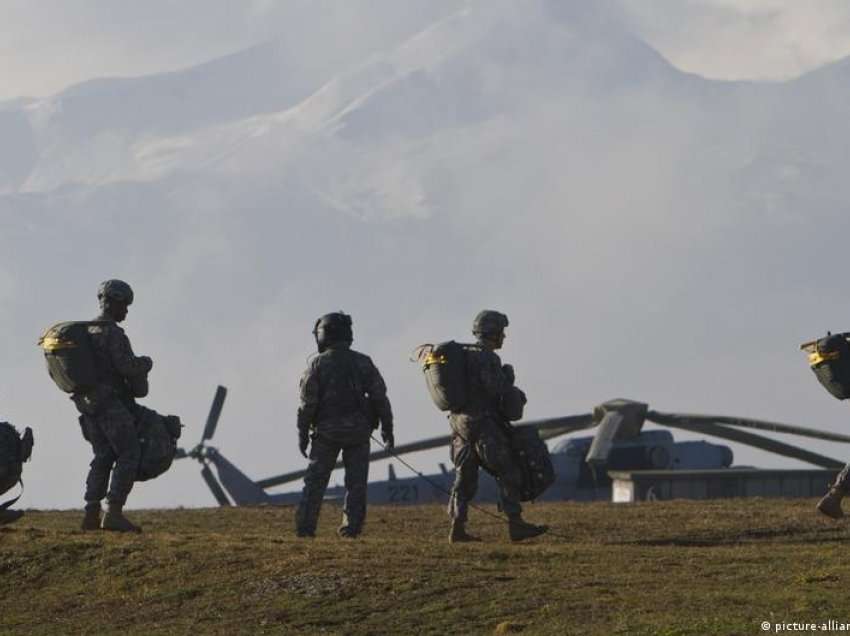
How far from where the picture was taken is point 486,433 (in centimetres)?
2052

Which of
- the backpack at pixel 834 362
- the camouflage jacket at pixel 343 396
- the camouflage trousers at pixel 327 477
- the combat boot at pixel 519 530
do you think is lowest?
the combat boot at pixel 519 530

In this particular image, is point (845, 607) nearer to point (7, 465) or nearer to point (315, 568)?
point (315, 568)

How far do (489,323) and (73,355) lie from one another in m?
3.86

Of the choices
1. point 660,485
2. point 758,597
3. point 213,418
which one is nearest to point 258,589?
point 758,597

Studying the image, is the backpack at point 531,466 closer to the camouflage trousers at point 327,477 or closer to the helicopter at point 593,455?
the camouflage trousers at point 327,477

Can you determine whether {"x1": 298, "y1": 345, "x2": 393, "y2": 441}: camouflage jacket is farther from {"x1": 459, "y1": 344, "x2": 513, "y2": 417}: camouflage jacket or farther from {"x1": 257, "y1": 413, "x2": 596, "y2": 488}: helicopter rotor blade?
{"x1": 257, "y1": 413, "x2": 596, "y2": 488}: helicopter rotor blade

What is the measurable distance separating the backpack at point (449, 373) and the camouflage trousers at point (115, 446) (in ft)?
9.26

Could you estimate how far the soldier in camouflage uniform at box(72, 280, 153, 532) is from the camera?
20125 millimetres

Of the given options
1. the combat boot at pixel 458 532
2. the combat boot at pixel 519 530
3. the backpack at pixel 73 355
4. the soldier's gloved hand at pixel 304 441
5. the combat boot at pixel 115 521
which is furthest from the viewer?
the soldier's gloved hand at pixel 304 441

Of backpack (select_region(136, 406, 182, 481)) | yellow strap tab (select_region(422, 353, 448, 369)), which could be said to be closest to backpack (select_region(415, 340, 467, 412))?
yellow strap tab (select_region(422, 353, 448, 369))

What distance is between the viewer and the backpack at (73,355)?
20.0 meters

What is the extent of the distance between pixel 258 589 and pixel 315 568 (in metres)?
0.56

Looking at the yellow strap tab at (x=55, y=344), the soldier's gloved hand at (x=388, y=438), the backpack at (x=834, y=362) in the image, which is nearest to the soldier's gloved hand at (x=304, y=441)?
the soldier's gloved hand at (x=388, y=438)

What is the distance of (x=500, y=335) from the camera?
814 inches
